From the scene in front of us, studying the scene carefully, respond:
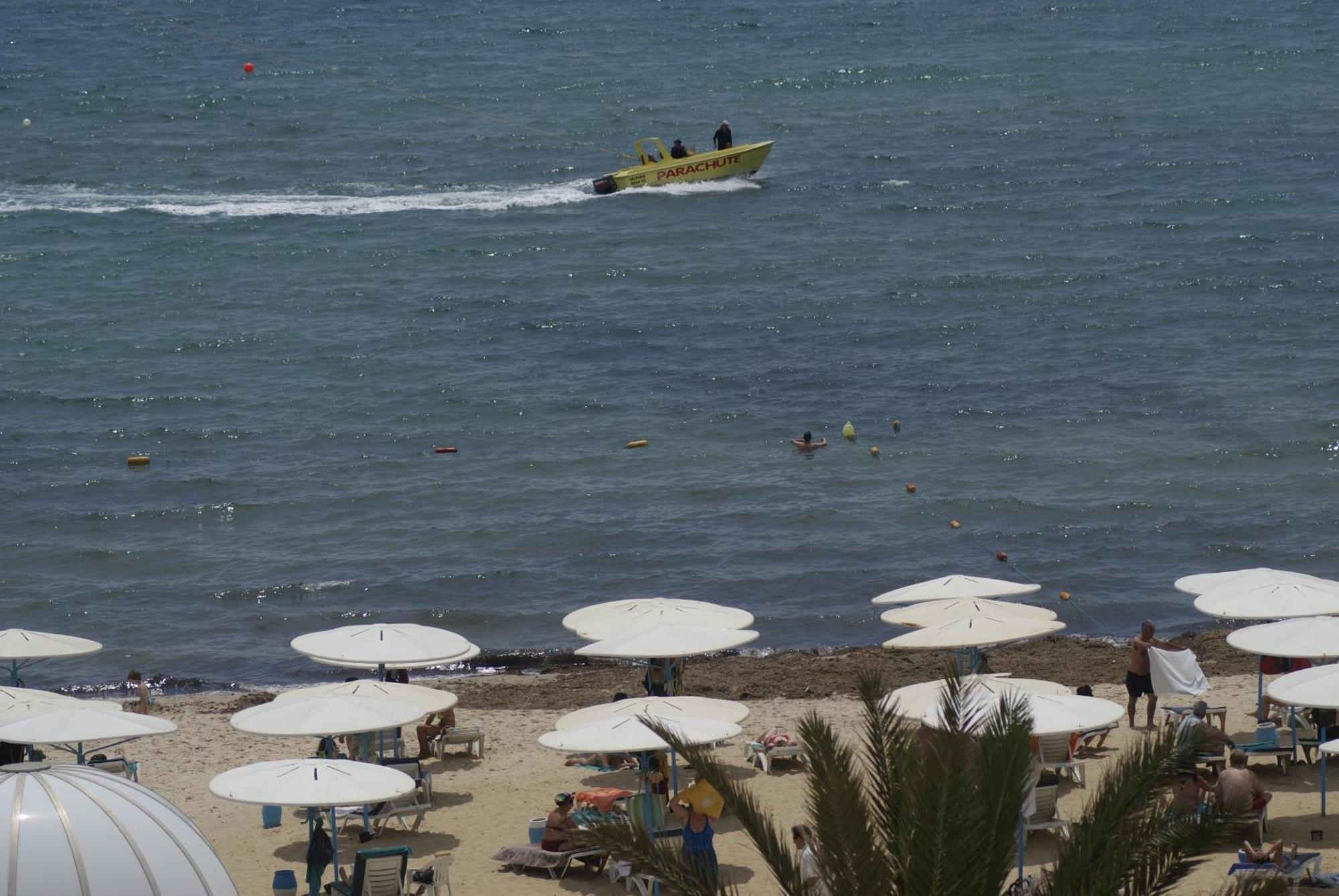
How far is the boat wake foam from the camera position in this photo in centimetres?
5097

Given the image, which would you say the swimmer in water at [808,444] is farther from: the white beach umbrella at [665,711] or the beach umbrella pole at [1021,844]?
the beach umbrella pole at [1021,844]

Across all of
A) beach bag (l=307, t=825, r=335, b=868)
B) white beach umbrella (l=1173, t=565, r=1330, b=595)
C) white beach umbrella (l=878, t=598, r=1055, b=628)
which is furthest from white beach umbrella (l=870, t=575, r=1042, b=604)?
beach bag (l=307, t=825, r=335, b=868)

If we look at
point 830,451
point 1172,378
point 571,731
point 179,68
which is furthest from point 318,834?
point 179,68

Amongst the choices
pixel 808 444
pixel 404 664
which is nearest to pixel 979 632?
pixel 404 664

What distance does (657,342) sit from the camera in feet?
125

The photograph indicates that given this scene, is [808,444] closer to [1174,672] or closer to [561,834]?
[1174,672]

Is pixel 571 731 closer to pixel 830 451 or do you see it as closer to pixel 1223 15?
pixel 830 451

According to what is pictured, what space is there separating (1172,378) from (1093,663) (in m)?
14.0

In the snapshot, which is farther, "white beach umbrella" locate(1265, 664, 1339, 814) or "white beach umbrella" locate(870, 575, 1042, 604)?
"white beach umbrella" locate(870, 575, 1042, 604)

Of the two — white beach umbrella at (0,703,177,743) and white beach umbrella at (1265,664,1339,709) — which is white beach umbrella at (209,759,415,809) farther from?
white beach umbrella at (1265,664,1339,709)

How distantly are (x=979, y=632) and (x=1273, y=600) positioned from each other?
319cm

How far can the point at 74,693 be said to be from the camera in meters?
23.2

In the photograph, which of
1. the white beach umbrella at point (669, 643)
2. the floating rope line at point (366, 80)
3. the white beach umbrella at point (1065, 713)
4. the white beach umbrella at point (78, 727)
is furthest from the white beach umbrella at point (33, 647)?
the floating rope line at point (366, 80)

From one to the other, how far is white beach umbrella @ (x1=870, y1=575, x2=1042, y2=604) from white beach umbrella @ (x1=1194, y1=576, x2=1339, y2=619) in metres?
2.12
